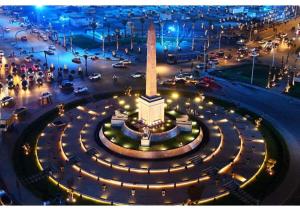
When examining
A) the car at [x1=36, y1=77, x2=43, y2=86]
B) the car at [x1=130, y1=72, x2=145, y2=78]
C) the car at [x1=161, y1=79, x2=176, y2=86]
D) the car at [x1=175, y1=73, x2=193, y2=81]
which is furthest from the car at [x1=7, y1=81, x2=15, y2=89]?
the car at [x1=175, y1=73, x2=193, y2=81]

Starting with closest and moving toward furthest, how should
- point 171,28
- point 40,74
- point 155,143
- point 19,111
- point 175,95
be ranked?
point 155,143 < point 19,111 < point 175,95 < point 40,74 < point 171,28

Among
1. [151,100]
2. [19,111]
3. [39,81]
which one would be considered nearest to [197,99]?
[151,100]

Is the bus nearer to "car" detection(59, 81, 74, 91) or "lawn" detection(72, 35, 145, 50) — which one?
"lawn" detection(72, 35, 145, 50)

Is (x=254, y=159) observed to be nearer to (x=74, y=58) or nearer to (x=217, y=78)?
(x=217, y=78)

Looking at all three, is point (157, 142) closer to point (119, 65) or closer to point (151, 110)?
point (151, 110)

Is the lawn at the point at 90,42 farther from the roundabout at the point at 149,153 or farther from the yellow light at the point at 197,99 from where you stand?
the roundabout at the point at 149,153

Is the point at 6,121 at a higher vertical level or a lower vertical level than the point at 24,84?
lower

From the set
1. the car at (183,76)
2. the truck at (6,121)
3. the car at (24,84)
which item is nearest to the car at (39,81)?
the car at (24,84)

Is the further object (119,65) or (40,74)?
(119,65)
